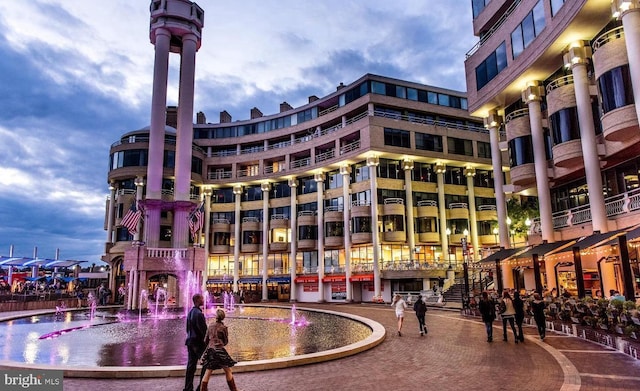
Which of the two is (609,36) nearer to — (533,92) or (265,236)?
(533,92)

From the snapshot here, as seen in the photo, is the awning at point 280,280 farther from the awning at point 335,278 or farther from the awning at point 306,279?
the awning at point 335,278

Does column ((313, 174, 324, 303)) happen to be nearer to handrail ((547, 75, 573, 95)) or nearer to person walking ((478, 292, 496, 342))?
handrail ((547, 75, 573, 95))

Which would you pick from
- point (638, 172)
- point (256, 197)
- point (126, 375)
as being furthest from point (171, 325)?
point (256, 197)

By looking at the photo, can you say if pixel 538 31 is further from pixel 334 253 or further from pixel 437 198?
pixel 334 253

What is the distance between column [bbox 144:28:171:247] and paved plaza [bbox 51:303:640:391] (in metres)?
25.7

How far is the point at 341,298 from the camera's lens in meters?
48.8

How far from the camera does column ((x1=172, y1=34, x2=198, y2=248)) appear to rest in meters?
36.2

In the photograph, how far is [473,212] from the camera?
50.6 meters

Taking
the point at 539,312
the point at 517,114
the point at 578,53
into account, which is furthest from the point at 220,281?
the point at 539,312

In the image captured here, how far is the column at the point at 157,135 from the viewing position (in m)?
35.2

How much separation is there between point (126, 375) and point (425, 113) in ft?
155

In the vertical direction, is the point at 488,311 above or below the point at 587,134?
below

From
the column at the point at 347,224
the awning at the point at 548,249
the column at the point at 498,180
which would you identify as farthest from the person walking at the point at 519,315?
the column at the point at 347,224

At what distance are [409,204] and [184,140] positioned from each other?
24323mm
